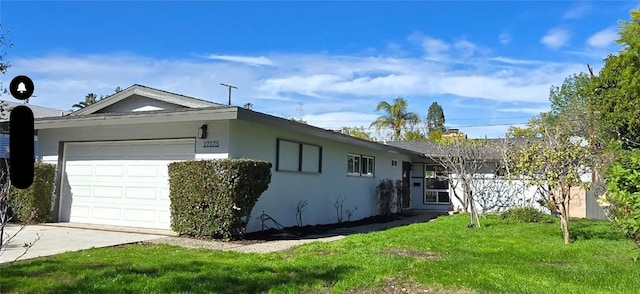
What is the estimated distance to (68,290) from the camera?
5.09 metres

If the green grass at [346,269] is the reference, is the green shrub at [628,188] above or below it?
above

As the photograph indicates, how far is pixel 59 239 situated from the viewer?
922 centimetres

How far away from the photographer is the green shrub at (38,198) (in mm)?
12055

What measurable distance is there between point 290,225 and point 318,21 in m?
5.19

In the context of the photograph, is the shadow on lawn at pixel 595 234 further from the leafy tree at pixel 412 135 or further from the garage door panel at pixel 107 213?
the leafy tree at pixel 412 135

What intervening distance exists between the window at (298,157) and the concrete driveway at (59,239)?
10.9 ft

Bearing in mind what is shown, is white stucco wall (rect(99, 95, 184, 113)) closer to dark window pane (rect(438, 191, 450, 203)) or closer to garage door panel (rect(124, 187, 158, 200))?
garage door panel (rect(124, 187, 158, 200))

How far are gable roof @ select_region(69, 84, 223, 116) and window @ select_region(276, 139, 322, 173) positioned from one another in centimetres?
189

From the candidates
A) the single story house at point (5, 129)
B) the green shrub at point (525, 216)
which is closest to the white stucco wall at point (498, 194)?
the green shrub at point (525, 216)

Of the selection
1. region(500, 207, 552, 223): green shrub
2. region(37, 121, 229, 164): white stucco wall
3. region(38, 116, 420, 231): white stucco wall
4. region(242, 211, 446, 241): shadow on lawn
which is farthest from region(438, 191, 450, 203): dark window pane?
region(37, 121, 229, 164): white stucco wall


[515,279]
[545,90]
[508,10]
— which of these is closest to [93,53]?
[508,10]

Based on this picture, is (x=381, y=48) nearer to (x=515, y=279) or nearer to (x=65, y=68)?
(x=65, y=68)

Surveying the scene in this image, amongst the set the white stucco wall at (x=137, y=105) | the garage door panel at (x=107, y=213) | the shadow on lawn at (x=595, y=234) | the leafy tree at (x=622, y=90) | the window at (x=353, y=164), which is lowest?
the shadow on lawn at (x=595, y=234)

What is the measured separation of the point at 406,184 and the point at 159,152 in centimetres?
1136
